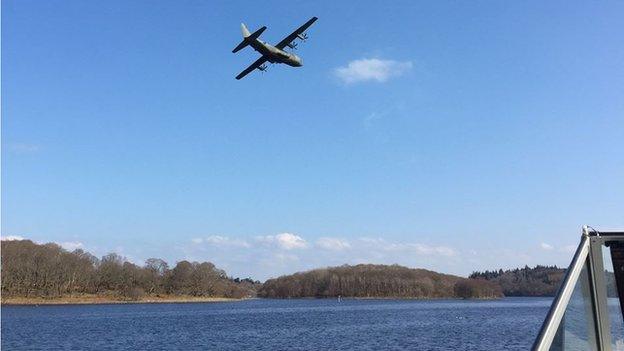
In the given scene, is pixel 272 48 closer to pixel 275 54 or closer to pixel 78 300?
pixel 275 54

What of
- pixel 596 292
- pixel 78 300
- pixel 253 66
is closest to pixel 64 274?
pixel 78 300

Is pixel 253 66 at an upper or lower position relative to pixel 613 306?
upper

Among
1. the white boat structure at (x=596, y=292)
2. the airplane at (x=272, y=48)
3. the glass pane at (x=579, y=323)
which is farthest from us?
the airplane at (x=272, y=48)

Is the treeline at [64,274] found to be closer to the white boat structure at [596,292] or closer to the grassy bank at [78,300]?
the grassy bank at [78,300]

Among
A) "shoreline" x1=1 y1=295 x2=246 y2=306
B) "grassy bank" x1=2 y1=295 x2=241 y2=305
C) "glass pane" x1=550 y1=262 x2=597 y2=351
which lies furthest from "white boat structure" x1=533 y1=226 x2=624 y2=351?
"grassy bank" x1=2 y1=295 x2=241 y2=305

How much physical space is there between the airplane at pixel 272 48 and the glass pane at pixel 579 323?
3204 centimetres

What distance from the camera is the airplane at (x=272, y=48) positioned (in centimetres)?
3481

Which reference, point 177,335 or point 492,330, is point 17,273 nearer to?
A: point 177,335

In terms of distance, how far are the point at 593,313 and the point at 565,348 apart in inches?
19.1

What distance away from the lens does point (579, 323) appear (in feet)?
11.8

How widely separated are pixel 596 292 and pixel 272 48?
33584 mm

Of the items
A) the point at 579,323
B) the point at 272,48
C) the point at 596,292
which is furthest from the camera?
the point at 272,48

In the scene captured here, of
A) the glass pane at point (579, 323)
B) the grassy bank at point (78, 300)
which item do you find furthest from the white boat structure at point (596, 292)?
the grassy bank at point (78, 300)

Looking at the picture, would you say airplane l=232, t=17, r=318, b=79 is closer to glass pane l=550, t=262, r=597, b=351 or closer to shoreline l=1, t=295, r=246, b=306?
glass pane l=550, t=262, r=597, b=351
